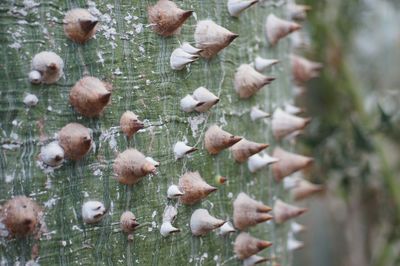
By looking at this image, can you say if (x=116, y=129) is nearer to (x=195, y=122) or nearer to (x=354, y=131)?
(x=195, y=122)

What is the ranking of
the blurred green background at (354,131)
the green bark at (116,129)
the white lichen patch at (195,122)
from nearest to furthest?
the green bark at (116,129) < the white lichen patch at (195,122) < the blurred green background at (354,131)

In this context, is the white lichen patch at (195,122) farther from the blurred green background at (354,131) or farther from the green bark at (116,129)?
the blurred green background at (354,131)

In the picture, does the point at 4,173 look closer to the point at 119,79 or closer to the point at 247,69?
the point at 119,79

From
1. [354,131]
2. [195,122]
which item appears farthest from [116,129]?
[354,131]

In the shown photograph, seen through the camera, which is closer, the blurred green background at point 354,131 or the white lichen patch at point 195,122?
the white lichen patch at point 195,122

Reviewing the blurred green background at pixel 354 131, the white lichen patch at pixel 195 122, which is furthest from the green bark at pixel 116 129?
the blurred green background at pixel 354 131

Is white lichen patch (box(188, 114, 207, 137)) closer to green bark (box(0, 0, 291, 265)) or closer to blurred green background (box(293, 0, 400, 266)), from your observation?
green bark (box(0, 0, 291, 265))

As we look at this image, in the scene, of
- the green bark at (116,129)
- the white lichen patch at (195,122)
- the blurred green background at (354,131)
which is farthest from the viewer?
the blurred green background at (354,131)

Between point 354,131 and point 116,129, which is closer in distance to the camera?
point 116,129

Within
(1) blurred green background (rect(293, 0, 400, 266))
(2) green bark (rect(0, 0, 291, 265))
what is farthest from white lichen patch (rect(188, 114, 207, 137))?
(1) blurred green background (rect(293, 0, 400, 266))

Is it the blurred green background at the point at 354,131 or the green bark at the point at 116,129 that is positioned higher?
the blurred green background at the point at 354,131
